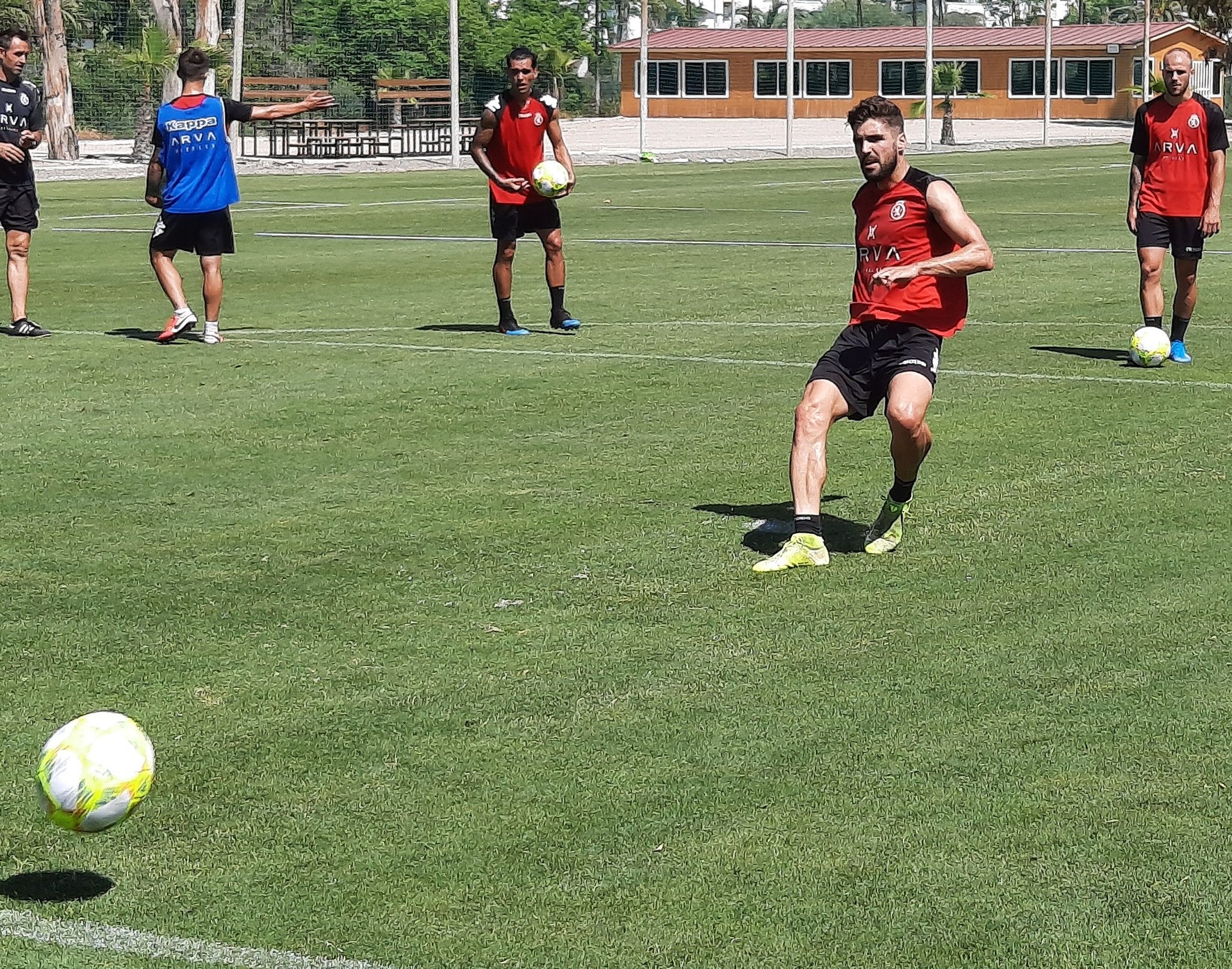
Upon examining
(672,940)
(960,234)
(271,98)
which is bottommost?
(672,940)

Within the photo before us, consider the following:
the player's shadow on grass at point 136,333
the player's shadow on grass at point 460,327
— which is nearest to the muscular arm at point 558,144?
the player's shadow on grass at point 460,327

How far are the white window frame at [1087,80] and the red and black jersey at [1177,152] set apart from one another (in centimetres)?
8192

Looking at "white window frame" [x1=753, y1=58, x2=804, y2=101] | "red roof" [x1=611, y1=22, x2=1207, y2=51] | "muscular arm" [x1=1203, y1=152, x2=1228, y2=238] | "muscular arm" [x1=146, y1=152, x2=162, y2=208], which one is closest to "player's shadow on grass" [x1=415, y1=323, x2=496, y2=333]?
"muscular arm" [x1=146, y1=152, x2=162, y2=208]

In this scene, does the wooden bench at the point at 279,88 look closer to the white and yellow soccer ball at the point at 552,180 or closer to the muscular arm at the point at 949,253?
the white and yellow soccer ball at the point at 552,180

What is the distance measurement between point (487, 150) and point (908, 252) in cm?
686

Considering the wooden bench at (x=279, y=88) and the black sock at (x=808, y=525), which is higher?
the wooden bench at (x=279, y=88)

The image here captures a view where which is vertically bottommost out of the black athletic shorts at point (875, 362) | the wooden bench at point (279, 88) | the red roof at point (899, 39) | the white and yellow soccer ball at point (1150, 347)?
the white and yellow soccer ball at point (1150, 347)

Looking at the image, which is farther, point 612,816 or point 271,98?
point 271,98

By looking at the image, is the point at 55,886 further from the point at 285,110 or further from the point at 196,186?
the point at 196,186

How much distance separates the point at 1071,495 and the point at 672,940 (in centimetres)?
486

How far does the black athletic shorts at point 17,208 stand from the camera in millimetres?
13805

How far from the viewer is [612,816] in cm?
468

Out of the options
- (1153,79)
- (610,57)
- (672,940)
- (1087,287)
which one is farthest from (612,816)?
(610,57)

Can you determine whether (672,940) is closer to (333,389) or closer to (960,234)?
(960,234)
